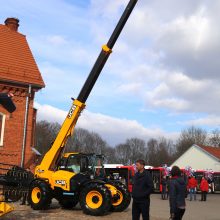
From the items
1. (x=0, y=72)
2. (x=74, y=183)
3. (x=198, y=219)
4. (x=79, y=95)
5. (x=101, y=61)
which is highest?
(x=0, y=72)

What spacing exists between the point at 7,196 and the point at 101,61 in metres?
7.23

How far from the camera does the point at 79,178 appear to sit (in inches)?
624

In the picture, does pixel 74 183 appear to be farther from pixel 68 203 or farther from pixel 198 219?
pixel 198 219

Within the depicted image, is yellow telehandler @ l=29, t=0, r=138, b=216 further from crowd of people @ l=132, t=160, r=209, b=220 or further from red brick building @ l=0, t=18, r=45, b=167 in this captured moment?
red brick building @ l=0, t=18, r=45, b=167

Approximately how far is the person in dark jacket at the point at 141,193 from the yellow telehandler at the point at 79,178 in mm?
4994

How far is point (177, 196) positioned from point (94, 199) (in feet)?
20.7

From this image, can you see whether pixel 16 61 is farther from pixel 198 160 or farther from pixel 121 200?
pixel 198 160

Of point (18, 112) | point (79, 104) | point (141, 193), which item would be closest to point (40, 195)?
point (79, 104)

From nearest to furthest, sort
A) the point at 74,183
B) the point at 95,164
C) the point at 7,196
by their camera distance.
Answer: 1. the point at 7,196
2. the point at 74,183
3. the point at 95,164

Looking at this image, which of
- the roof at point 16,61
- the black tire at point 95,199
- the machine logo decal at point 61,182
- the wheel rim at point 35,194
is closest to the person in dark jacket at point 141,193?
the black tire at point 95,199

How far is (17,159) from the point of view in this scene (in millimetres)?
24953

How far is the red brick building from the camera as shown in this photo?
24734mm

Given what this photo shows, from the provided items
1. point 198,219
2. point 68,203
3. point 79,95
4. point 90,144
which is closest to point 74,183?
point 68,203

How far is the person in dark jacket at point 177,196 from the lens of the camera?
9094 millimetres
